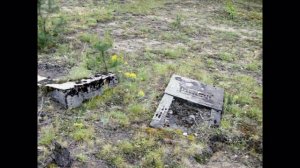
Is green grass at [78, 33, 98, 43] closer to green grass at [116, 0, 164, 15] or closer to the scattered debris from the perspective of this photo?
green grass at [116, 0, 164, 15]

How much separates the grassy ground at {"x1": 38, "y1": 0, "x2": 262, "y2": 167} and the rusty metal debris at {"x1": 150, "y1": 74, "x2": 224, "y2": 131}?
17cm

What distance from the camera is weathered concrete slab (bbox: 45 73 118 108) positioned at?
17.9ft

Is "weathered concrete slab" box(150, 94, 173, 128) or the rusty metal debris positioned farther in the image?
the rusty metal debris

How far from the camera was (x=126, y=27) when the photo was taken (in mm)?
9898

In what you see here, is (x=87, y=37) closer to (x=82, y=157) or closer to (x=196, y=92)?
(x=196, y=92)

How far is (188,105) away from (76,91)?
1.78 meters

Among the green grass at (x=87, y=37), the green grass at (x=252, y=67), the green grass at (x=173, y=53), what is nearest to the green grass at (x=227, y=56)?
the green grass at (x=252, y=67)

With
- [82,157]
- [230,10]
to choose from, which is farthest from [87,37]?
[230,10]

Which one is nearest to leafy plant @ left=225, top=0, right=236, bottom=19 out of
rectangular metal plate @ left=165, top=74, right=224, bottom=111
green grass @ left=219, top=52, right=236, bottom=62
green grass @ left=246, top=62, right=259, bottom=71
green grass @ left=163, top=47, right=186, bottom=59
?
green grass @ left=219, top=52, right=236, bottom=62

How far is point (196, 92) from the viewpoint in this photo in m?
6.33
